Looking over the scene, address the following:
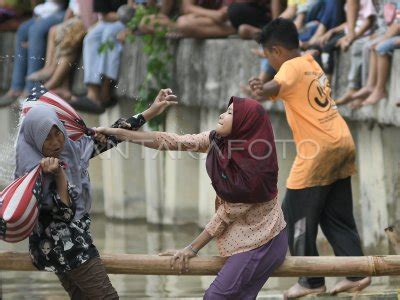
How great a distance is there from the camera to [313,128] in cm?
806

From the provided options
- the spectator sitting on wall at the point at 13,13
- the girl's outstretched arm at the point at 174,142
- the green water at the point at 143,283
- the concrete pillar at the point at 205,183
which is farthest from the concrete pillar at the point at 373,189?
the spectator sitting on wall at the point at 13,13

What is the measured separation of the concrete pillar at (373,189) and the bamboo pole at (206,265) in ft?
12.2

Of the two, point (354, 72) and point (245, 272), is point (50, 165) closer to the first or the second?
point (245, 272)

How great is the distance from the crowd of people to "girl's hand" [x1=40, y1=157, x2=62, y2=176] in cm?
298

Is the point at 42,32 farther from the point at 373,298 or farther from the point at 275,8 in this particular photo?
the point at 373,298

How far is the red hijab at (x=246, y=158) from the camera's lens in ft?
20.9

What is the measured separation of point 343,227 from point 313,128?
638mm

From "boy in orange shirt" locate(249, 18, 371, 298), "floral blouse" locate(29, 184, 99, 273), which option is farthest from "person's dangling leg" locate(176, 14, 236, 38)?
"floral blouse" locate(29, 184, 99, 273)

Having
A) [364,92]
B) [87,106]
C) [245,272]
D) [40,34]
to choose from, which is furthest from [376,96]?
[40,34]

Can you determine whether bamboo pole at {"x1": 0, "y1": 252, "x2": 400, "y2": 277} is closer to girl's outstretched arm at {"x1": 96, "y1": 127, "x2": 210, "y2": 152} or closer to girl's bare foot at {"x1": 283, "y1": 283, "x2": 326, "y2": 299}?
girl's outstretched arm at {"x1": 96, "y1": 127, "x2": 210, "y2": 152}

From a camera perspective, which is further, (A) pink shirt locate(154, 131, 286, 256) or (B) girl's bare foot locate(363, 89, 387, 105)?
(B) girl's bare foot locate(363, 89, 387, 105)

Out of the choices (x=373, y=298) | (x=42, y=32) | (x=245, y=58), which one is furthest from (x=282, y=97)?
(x=42, y=32)

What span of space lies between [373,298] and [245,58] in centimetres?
433

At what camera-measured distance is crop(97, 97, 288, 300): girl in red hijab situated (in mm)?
6402
